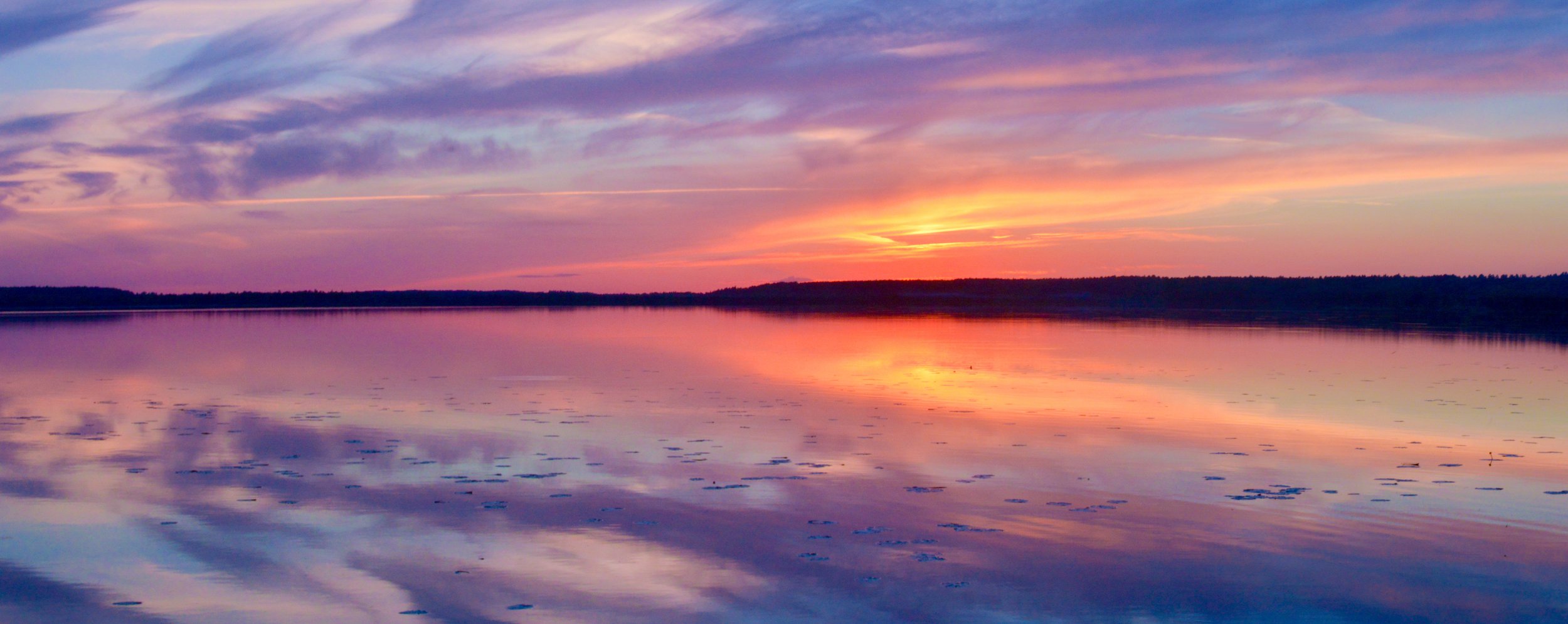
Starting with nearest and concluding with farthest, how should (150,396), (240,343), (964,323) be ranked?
1. (150,396)
2. (240,343)
3. (964,323)

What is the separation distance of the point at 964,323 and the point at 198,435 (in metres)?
26.5

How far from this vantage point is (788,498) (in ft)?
23.6

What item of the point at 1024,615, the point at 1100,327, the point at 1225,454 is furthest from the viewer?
the point at 1100,327

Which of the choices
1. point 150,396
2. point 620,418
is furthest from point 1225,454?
point 150,396

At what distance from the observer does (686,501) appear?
23.3 feet

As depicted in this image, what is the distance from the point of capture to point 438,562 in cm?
570

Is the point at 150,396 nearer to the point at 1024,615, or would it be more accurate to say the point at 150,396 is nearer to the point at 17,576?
the point at 17,576

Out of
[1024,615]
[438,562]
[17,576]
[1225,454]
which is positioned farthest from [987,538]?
[17,576]

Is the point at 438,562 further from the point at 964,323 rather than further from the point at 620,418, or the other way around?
the point at 964,323

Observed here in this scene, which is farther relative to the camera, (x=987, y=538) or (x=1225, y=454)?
(x=1225, y=454)

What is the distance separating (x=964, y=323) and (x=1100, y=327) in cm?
563

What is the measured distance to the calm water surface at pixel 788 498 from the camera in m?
5.13

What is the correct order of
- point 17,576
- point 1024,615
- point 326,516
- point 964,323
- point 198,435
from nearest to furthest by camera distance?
→ point 1024,615
point 17,576
point 326,516
point 198,435
point 964,323

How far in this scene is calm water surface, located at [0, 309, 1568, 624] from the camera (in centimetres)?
513
